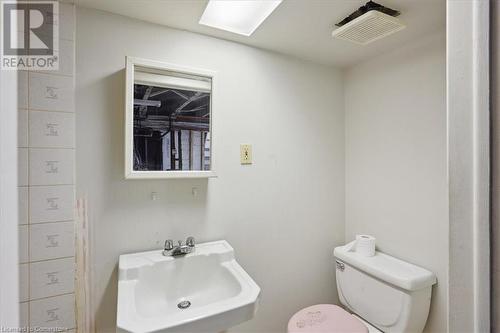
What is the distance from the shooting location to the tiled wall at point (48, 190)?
994mm

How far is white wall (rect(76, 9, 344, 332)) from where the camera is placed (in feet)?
3.73

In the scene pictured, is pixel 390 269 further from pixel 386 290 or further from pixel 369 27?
pixel 369 27

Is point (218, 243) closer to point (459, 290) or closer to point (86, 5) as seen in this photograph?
point (459, 290)

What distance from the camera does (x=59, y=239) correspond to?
1.05m

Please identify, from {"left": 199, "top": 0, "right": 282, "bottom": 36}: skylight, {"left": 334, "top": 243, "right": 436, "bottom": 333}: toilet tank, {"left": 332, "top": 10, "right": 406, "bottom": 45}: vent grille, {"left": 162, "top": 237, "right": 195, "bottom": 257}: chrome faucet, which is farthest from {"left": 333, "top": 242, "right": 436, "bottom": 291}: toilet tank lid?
{"left": 199, "top": 0, "right": 282, "bottom": 36}: skylight

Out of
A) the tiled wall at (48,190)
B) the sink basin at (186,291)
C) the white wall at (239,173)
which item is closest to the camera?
the sink basin at (186,291)

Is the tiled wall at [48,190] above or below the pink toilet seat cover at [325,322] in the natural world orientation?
above

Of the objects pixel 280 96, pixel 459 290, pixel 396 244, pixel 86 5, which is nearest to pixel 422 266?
pixel 396 244

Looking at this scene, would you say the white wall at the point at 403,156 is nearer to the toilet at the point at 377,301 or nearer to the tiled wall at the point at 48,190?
the toilet at the point at 377,301

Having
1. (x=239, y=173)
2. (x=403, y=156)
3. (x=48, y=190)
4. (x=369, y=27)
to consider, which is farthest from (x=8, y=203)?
(x=403, y=156)

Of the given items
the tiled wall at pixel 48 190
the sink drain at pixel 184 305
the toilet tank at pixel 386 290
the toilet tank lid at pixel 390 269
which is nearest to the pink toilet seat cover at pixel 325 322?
the toilet tank at pixel 386 290

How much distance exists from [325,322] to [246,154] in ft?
3.36

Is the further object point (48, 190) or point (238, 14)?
point (238, 14)

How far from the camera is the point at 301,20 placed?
1.21 meters
